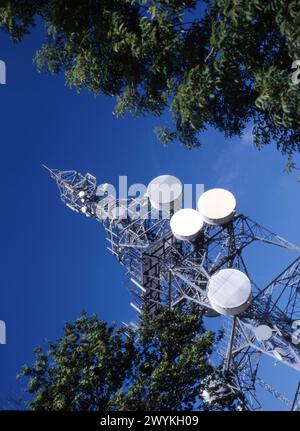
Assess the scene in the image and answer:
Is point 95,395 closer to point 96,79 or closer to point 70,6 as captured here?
point 96,79

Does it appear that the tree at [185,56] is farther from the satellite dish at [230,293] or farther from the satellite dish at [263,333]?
the satellite dish at [263,333]

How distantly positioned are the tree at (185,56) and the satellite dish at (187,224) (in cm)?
774

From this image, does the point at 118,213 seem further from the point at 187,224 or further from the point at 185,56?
the point at 185,56

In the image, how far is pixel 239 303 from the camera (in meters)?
16.3

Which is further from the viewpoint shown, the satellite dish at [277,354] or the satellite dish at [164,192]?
the satellite dish at [164,192]

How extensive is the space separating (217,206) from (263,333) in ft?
21.4

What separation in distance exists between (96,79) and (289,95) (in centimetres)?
617

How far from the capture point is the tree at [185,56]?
9539 mm

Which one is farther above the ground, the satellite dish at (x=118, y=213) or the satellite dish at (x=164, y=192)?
the satellite dish at (x=118, y=213)

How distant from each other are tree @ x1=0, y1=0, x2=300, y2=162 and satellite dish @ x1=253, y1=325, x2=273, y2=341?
→ 835cm

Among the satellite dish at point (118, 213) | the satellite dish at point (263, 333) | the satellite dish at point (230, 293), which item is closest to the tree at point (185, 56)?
the satellite dish at point (230, 293)

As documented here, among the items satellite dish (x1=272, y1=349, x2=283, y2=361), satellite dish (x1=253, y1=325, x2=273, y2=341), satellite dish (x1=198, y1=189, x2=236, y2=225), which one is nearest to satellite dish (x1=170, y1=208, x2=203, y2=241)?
satellite dish (x1=198, y1=189, x2=236, y2=225)

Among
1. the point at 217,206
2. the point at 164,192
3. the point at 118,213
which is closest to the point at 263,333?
the point at 217,206

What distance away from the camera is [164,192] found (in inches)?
930
